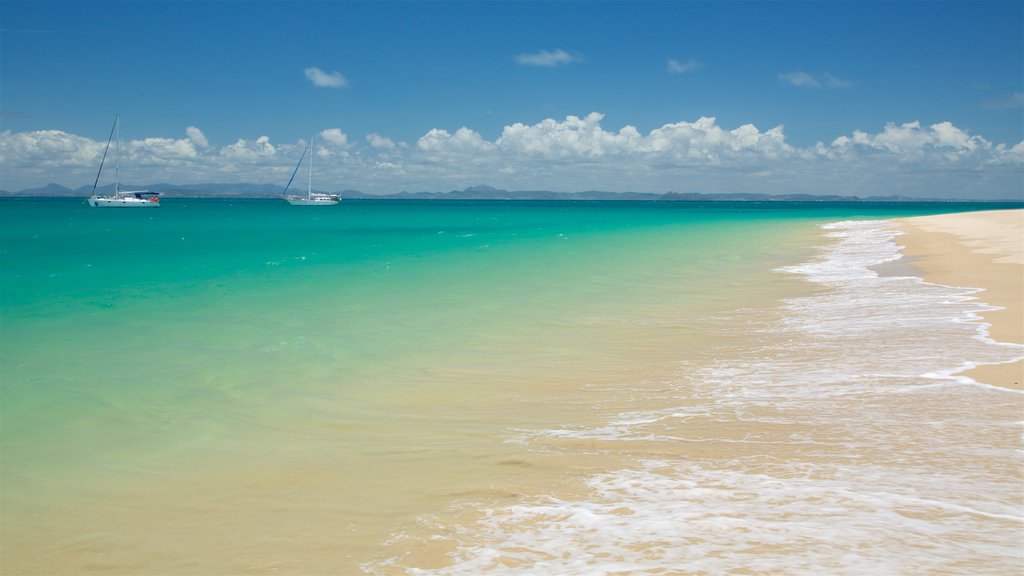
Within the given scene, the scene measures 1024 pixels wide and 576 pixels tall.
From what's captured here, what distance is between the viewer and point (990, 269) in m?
19.5

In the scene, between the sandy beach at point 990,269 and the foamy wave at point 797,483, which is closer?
the foamy wave at point 797,483

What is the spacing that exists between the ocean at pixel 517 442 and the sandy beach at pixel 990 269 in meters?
0.40

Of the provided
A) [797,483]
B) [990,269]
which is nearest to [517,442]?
[797,483]

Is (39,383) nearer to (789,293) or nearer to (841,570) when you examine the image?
(841,570)

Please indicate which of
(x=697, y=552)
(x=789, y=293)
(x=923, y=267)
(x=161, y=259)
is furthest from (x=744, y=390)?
(x=161, y=259)

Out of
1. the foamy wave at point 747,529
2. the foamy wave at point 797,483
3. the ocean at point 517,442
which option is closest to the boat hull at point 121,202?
the ocean at point 517,442

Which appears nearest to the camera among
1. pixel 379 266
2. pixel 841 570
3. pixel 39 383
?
pixel 841 570

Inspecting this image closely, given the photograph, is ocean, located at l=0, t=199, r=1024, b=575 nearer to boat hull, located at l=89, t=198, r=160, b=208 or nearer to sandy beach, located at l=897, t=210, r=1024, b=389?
sandy beach, located at l=897, t=210, r=1024, b=389

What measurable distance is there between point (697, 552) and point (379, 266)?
27033 millimetres

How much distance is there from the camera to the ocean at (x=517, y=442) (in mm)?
4414

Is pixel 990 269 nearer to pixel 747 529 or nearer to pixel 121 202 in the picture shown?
pixel 747 529

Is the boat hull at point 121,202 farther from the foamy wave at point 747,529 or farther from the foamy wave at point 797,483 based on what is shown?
the foamy wave at point 747,529

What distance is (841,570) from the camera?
154 inches

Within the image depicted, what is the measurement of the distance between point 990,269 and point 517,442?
18.0m
